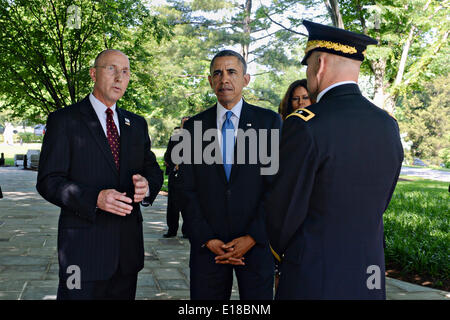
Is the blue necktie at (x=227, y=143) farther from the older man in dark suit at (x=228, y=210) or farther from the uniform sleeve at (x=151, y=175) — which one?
the uniform sleeve at (x=151, y=175)

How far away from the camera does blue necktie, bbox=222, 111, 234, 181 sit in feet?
9.48

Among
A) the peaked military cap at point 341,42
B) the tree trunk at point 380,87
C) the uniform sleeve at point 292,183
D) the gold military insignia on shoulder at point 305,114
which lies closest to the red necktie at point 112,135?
the uniform sleeve at point 292,183

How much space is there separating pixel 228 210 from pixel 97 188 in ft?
2.82

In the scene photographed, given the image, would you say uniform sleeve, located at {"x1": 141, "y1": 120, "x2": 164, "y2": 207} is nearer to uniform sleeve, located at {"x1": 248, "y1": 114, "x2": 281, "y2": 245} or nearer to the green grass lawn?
uniform sleeve, located at {"x1": 248, "y1": 114, "x2": 281, "y2": 245}

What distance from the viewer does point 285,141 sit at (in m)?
2.08

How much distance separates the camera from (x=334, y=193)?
2.01m

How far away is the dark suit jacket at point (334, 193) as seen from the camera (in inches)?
78.6

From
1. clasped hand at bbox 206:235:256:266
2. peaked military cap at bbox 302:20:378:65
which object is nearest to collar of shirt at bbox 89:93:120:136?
clasped hand at bbox 206:235:256:266

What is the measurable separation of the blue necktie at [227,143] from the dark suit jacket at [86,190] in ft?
2.15

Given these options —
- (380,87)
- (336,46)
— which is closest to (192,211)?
(336,46)

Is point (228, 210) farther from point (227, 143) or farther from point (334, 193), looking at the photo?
point (334, 193)
